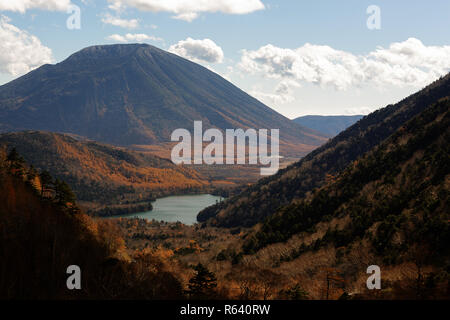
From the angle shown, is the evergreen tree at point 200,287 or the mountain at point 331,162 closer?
the evergreen tree at point 200,287

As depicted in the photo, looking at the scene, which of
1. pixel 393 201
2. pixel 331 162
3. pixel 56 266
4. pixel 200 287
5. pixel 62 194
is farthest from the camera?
pixel 331 162

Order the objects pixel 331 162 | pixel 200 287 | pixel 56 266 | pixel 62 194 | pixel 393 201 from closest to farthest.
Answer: pixel 56 266, pixel 200 287, pixel 62 194, pixel 393 201, pixel 331 162

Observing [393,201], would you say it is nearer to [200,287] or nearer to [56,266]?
[200,287]

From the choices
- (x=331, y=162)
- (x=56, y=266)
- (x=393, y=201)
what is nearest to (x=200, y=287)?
(x=56, y=266)

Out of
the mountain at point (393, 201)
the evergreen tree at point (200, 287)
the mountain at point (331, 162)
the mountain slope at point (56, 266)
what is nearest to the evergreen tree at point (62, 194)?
the mountain slope at point (56, 266)

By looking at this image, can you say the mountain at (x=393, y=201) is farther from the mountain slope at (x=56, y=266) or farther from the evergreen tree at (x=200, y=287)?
the mountain slope at (x=56, y=266)

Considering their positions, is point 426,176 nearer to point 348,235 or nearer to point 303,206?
point 348,235

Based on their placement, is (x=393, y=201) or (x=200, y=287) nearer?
(x=200, y=287)

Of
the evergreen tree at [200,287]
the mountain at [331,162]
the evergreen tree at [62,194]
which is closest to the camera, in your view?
the evergreen tree at [200,287]

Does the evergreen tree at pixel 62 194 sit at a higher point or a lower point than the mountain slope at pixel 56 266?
higher
